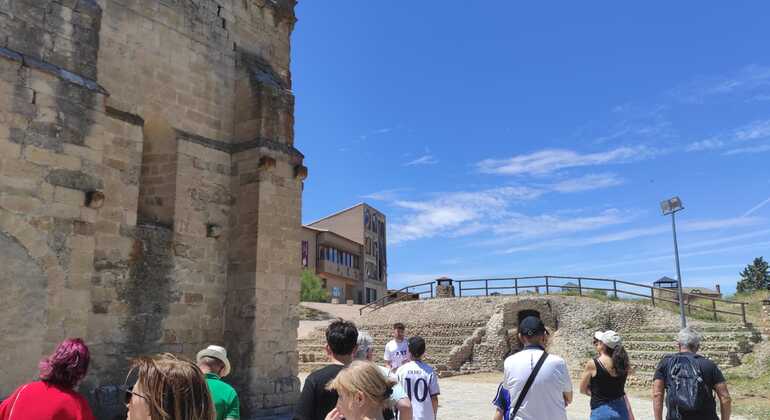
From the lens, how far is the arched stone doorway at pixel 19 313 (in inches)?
261

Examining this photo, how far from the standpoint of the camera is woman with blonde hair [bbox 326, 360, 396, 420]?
8.41 ft

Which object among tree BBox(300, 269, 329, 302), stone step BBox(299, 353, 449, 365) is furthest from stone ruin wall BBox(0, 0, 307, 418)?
tree BBox(300, 269, 329, 302)

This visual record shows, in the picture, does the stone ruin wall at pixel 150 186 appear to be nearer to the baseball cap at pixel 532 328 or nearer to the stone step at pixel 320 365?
the baseball cap at pixel 532 328

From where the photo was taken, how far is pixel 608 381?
4.93 metres

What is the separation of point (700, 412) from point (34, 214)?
716cm

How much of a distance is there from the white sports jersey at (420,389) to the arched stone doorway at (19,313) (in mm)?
4456

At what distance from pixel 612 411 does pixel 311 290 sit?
126 feet

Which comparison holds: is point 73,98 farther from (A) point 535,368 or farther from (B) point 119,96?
(A) point 535,368

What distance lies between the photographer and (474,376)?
21.9m

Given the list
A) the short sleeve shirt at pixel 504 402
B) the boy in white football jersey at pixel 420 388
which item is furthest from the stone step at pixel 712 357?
the short sleeve shirt at pixel 504 402

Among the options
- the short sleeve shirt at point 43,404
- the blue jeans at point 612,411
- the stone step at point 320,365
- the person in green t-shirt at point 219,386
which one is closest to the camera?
the short sleeve shirt at point 43,404

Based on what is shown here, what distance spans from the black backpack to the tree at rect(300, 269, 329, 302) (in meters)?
→ 37.6

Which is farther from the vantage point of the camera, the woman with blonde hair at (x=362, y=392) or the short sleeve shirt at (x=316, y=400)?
the short sleeve shirt at (x=316, y=400)

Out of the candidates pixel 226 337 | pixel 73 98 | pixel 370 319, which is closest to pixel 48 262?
pixel 73 98
